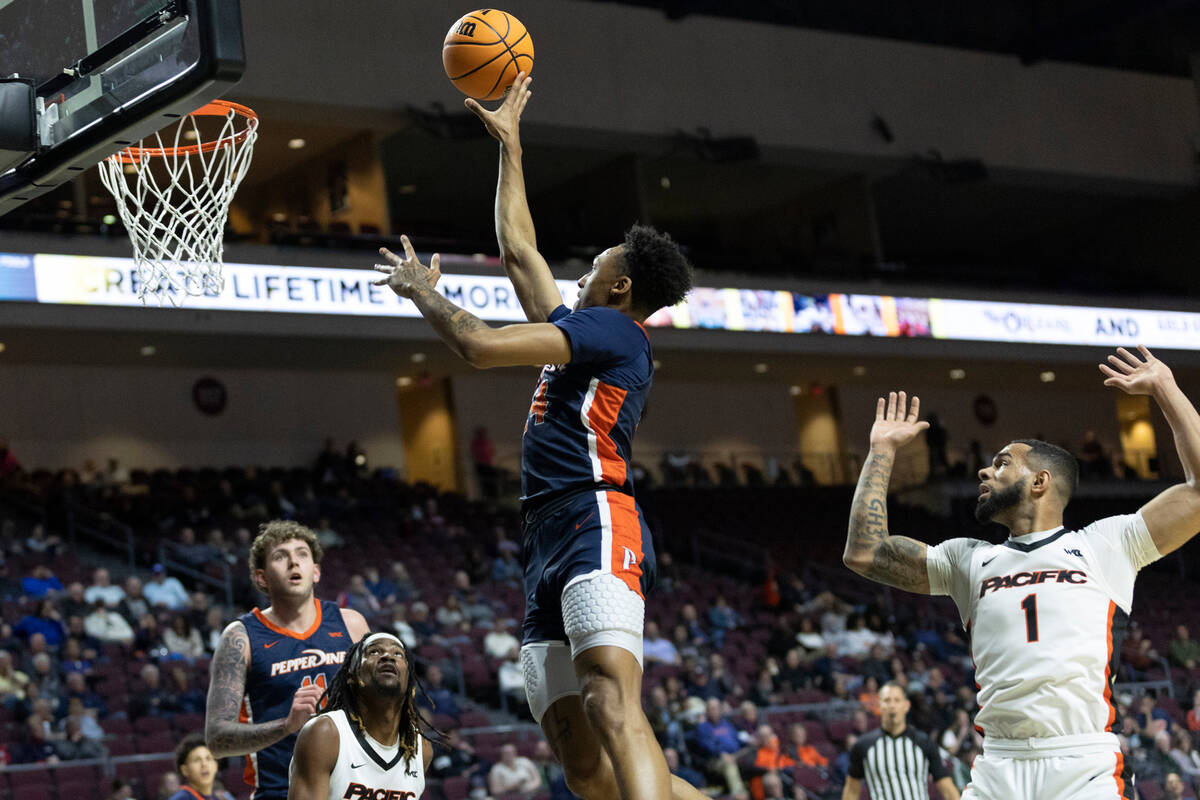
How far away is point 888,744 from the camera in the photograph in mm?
7270

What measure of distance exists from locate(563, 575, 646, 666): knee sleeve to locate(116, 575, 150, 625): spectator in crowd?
10062 millimetres

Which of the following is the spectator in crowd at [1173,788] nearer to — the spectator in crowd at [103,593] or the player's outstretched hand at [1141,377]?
the player's outstretched hand at [1141,377]

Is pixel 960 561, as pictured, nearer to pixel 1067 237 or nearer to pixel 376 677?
pixel 376 677

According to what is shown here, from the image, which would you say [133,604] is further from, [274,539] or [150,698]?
[274,539]

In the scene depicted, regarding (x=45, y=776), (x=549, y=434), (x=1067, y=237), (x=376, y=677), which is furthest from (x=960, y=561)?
(x=1067, y=237)

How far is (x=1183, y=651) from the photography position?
18.4m

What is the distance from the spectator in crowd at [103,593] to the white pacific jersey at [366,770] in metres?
9.29

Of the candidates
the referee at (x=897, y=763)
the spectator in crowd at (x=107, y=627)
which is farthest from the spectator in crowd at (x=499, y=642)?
the referee at (x=897, y=763)

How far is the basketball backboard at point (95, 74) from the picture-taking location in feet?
13.6

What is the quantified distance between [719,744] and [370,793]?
8418 mm

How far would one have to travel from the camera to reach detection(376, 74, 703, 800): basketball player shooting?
3684 mm

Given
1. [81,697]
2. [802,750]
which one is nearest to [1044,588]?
[802,750]

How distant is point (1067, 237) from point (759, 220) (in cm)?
732

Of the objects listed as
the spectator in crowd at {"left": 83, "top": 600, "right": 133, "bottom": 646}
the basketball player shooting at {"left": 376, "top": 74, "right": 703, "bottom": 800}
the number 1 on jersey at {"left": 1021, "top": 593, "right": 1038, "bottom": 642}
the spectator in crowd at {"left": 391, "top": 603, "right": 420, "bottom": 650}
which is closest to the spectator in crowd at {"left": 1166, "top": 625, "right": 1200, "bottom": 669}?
the spectator in crowd at {"left": 391, "top": 603, "right": 420, "bottom": 650}
